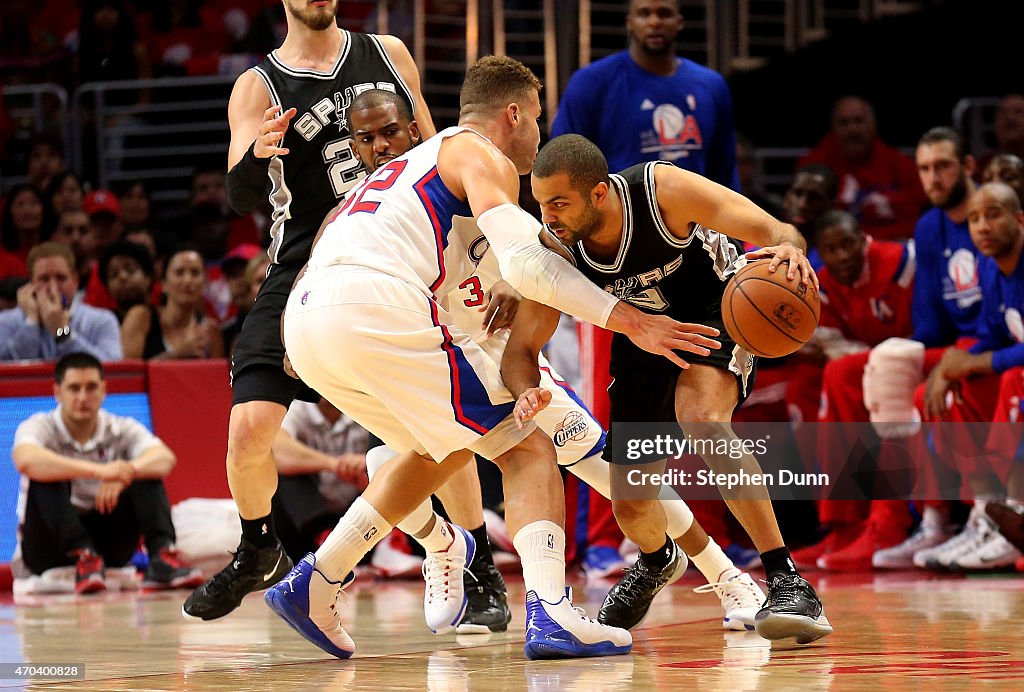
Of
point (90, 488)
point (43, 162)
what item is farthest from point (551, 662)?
point (43, 162)

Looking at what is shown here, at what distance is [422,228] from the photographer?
4270 millimetres

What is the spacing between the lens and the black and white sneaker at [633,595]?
15.9 ft

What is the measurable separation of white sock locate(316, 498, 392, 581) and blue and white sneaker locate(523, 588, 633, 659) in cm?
56

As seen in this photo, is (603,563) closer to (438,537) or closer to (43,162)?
(438,537)

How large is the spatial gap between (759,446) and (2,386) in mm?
4178

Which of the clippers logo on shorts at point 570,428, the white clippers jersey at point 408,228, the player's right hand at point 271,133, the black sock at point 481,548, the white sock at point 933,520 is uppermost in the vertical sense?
the player's right hand at point 271,133

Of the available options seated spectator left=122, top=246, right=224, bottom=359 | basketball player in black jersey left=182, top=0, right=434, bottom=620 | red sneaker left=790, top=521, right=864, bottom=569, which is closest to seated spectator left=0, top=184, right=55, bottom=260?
seated spectator left=122, top=246, right=224, bottom=359

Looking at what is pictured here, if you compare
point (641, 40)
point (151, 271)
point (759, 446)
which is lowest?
point (759, 446)

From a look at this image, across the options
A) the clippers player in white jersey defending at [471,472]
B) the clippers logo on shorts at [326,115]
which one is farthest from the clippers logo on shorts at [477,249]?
the clippers logo on shorts at [326,115]

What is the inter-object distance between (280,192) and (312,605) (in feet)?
5.59

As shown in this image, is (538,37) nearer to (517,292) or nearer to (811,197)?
(811,197)

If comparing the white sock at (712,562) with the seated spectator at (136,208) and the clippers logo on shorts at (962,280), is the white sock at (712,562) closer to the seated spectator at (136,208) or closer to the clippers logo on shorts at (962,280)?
the clippers logo on shorts at (962,280)

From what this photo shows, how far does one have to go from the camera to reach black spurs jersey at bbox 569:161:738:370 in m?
4.45

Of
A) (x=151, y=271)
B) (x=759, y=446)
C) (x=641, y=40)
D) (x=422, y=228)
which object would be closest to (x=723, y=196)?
(x=422, y=228)
